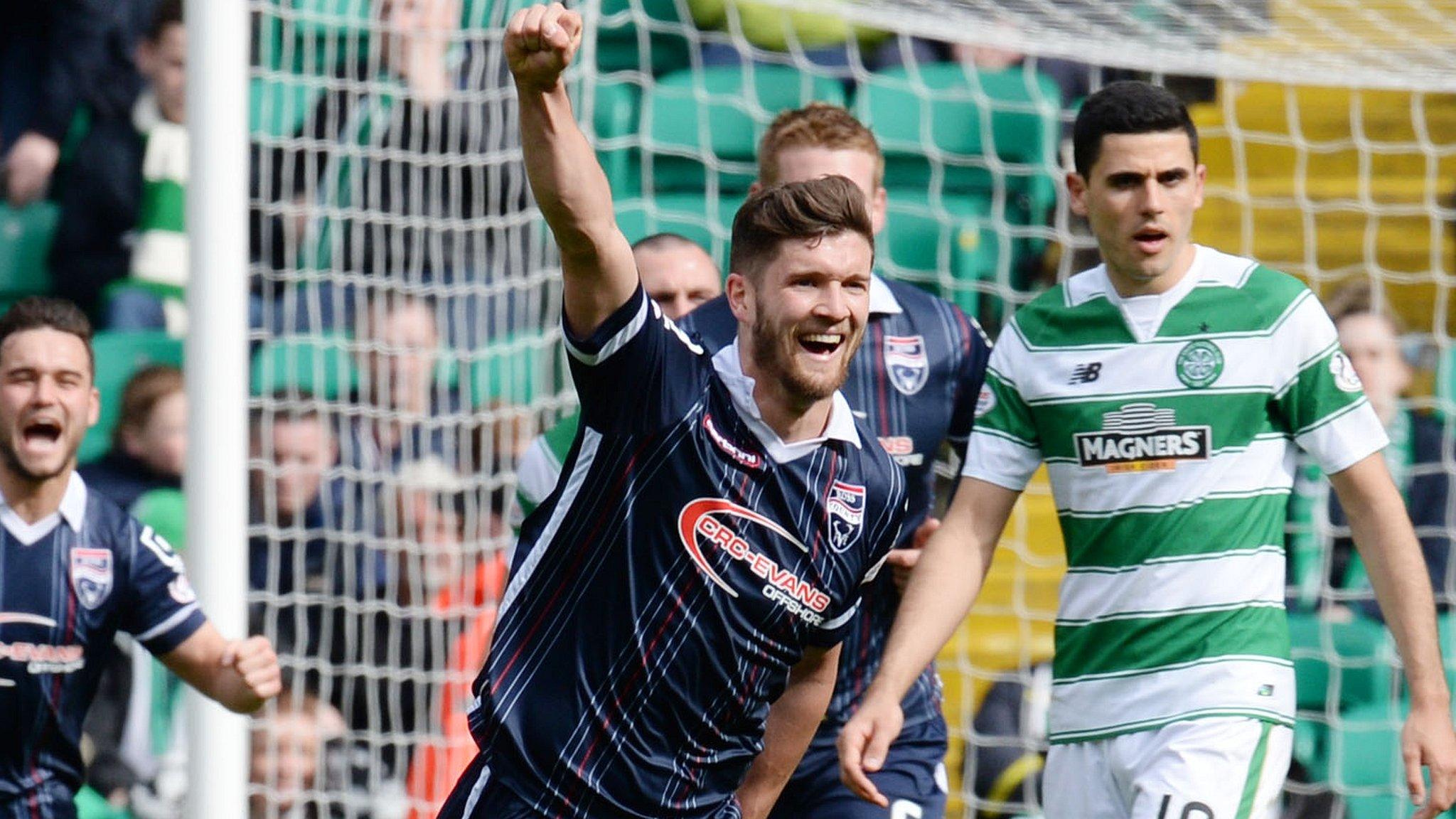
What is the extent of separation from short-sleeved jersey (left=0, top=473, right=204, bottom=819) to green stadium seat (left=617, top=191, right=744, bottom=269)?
3.03 metres

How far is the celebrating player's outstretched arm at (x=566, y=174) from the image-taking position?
281cm

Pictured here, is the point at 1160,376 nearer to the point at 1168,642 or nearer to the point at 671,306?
the point at 1168,642

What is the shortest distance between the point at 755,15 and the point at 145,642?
4697 mm

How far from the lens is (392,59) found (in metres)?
7.55

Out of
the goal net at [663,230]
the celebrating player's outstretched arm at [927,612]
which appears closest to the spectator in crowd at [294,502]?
the goal net at [663,230]

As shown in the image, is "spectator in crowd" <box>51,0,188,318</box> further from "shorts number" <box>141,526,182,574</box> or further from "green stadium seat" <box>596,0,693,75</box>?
"shorts number" <box>141,526,182,574</box>

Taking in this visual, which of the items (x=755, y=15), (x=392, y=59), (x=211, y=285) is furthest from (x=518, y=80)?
(x=755, y=15)

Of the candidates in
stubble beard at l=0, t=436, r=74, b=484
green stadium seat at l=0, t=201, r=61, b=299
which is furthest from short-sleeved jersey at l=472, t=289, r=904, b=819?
green stadium seat at l=0, t=201, r=61, b=299

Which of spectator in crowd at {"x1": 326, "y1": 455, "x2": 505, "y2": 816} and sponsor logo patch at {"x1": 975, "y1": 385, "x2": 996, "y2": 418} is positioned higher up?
sponsor logo patch at {"x1": 975, "y1": 385, "x2": 996, "y2": 418}

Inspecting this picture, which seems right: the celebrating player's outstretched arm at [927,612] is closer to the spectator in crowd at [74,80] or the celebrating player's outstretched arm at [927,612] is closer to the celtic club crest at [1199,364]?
the celtic club crest at [1199,364]

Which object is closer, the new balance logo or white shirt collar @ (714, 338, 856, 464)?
white shirt collar @ (714, 338, 856, 464)

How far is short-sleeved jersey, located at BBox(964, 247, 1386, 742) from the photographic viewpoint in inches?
152

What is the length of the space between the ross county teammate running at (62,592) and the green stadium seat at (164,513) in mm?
2274

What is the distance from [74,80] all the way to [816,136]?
19.3 feet
